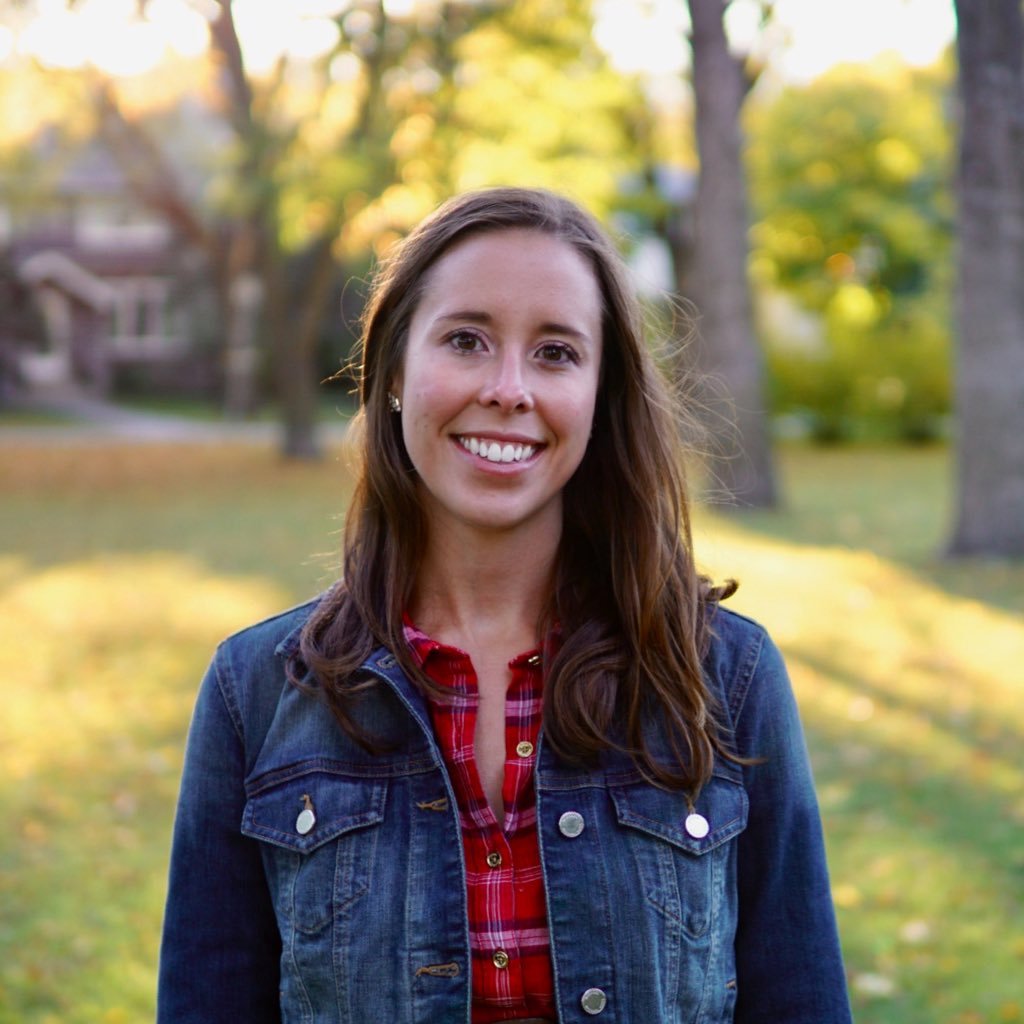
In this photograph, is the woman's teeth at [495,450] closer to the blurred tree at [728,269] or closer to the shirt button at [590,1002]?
the shirt button at [590,1002]

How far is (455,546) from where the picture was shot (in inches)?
86.9

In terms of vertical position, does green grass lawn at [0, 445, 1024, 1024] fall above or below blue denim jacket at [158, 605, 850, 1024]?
below

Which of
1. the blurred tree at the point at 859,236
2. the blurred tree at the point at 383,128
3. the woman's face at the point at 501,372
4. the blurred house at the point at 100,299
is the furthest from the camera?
the blurred house at the point at 100,299

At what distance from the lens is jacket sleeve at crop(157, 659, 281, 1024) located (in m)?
2.09

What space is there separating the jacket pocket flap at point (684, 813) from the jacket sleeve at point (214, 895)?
0.56 m

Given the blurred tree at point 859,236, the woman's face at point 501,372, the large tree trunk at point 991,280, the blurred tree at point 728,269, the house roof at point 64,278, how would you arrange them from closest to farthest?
the woman's face at point 501,372, the large tree trunk at point 991,280, the blurred tree at point 728,269, the blurred tree at point 859,236, the house roof at point 64,278

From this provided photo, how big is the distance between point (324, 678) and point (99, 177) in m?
51.8

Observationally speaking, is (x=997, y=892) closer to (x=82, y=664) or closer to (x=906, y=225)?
(x=82, y=664)

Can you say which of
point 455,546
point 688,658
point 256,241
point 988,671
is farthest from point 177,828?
point 256,241

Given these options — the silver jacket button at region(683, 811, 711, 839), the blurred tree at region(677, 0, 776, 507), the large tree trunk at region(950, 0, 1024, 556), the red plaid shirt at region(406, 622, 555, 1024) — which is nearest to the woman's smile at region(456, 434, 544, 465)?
the red plaid shirt at region(406, 622, 555, 1024)

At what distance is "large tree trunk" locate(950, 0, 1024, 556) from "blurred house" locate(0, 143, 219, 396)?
1440 inches

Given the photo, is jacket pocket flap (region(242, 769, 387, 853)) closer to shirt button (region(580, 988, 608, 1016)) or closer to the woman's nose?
shirt button (region(580, 988, 608, 1016))

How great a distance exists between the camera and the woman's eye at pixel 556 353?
2.09m

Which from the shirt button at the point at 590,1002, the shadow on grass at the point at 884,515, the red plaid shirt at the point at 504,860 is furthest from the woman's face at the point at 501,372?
the shadow on grass at the point at 884,515
